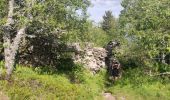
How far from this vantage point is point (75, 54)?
1188 inches

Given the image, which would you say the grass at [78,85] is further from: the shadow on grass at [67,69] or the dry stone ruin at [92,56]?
the dry stone ruin at [92,56]

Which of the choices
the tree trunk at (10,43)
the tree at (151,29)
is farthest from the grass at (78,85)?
the tree at (151,29)

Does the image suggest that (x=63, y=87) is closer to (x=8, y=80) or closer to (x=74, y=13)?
(x=8, y=80)

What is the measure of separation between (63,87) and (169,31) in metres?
8.26

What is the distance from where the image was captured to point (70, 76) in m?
28.3

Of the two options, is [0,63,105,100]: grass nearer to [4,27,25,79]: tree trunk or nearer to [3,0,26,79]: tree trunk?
[4,27,25,79]: tree trunk

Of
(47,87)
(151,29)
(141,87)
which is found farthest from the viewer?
(151,29)

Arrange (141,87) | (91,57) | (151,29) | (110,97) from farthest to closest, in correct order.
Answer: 1. (91,57)
2. (151,29)
3. (141,87)
4. (110,97)

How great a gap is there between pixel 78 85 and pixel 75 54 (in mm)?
4346

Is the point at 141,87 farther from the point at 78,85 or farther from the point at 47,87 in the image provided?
the point at 47,87

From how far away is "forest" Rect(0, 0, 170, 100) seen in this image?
24969mm

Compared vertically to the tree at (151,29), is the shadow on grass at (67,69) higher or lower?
lower

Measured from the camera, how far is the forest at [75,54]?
24969 millimetres

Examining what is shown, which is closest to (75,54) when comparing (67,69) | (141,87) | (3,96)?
(67,69)
